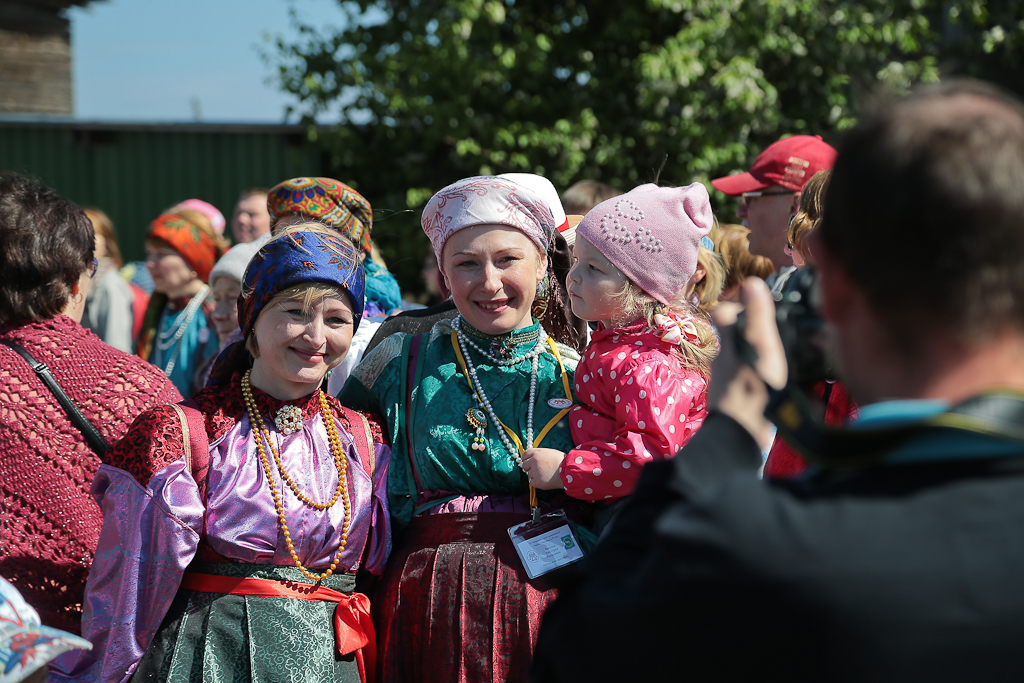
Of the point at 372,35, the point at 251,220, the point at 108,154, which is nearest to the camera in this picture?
the point at 251,220

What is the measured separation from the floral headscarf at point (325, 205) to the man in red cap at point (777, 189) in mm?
1638

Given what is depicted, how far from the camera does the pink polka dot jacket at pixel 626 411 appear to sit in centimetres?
207

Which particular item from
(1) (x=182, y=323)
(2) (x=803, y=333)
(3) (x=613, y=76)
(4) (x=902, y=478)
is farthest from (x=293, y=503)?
(3) (x=613, y=76)

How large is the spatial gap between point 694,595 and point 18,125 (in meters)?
12.9

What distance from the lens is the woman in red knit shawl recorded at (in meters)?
2.28

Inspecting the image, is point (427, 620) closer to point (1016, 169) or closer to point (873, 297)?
point (873, 297)

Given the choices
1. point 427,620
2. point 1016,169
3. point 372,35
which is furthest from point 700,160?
point 1016,169

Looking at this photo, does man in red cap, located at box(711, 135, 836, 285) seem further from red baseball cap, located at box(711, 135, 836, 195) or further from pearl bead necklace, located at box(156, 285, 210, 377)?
pearl bead necklace, located at box(156, 285, 210, 377)

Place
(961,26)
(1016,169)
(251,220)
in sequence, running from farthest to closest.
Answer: (961,26) < (251,220) < (1016,169)

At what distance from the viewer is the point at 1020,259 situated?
890 millimetres

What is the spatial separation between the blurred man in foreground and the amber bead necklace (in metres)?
1.29

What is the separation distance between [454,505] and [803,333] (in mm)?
1344

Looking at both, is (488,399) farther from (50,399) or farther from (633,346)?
(50,399)

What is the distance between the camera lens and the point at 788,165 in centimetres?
372
